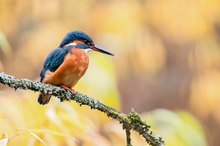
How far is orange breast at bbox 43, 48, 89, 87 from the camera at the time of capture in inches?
115

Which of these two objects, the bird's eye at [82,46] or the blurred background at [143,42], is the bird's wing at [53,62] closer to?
the bird's eye at [82,46]

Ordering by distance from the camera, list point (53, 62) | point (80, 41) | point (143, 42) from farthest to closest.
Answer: point (143, 42), point (80, 41), point (53, 62)

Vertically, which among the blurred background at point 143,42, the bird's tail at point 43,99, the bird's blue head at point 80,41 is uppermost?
the blurred background at point 143,42

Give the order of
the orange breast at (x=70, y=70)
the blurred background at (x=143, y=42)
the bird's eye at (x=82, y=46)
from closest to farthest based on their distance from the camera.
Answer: the orange breast at (x=70, y=70) → the bird's eye at (x=82, y=46) → the blurred background at (x=143, y=42)

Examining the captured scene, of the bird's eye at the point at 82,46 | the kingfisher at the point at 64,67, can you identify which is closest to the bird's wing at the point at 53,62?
the kingfisher at the point at 64,67

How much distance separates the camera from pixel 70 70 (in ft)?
9.73

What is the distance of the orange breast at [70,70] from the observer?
291cm

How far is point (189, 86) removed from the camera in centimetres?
700

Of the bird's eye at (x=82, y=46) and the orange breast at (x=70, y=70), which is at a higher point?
the bird's eye at (x=82, y=46)

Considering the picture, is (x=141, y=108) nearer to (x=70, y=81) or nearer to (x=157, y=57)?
(x=157, y=57)

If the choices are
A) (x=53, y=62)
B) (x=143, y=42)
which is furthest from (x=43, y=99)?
(x=143, y=42)

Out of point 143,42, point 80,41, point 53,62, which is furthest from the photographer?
point 143,42

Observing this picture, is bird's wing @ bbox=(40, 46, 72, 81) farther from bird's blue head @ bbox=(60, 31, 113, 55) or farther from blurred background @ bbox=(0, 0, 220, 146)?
blurred background @ bbox=(0, 0, 220, 146)

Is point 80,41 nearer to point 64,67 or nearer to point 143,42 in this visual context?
point 64,67
